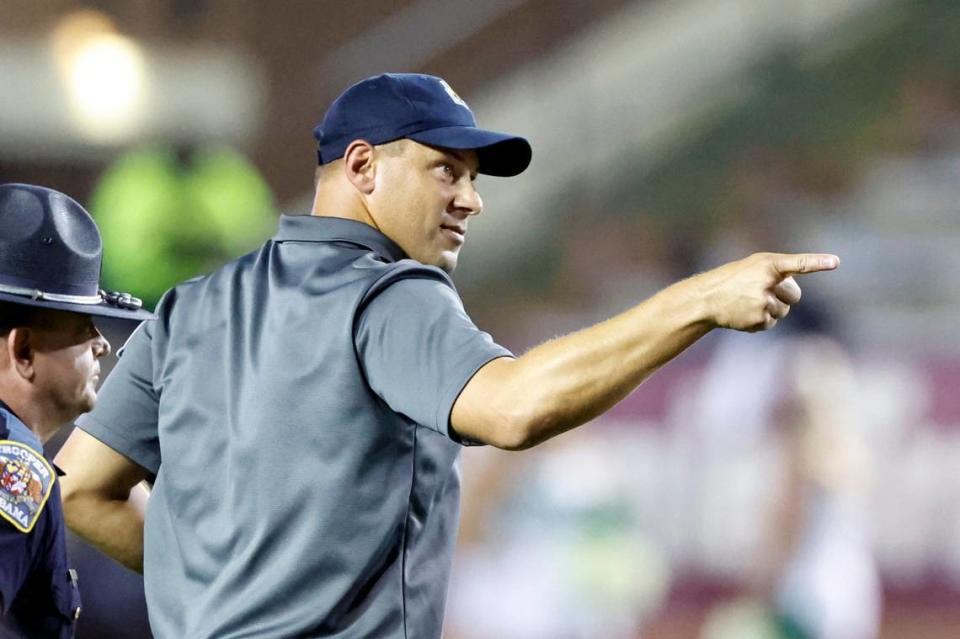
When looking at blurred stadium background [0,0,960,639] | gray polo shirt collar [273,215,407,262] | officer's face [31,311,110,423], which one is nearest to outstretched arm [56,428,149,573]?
officer's face [31,311,110,423]

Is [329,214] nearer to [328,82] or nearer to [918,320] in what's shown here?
[918,320]

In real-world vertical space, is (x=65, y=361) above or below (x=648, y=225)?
below

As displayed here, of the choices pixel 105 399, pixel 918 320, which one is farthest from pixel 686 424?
pixel 105 399

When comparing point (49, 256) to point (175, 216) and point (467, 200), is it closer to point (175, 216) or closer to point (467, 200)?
point (467, 200)

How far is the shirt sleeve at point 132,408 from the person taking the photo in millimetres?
2799

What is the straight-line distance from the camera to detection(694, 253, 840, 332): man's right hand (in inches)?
83.9

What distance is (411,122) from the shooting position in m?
2.66

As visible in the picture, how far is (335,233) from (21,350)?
1.76ft

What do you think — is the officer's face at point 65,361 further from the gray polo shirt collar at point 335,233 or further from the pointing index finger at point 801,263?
the pointing index finger at point 801,263

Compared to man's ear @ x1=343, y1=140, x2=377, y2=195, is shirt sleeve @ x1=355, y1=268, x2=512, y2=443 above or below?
below

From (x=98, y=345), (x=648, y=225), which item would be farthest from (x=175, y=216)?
(x=98, y=345)

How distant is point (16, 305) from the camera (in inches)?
106

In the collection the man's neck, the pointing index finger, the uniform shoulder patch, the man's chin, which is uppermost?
the pointing index finger

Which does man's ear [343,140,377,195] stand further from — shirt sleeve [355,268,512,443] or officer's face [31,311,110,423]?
officer's face [31,311,110,423]
